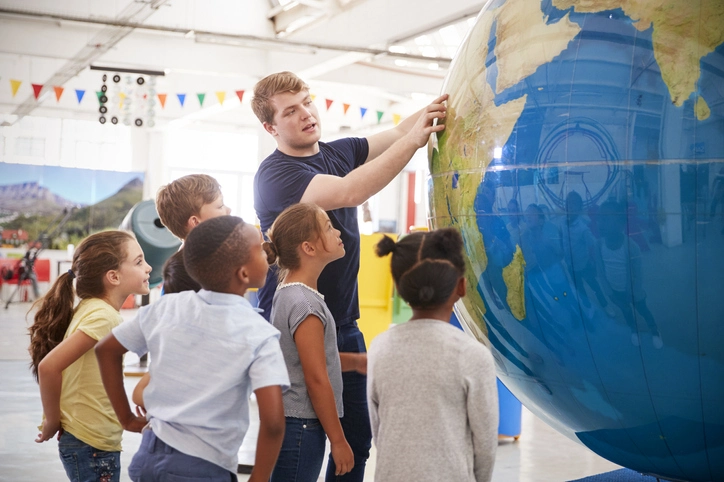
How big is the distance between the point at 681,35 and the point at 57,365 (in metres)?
1.82

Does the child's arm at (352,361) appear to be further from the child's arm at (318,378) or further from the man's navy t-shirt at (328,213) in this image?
the child's arm at (318,378)

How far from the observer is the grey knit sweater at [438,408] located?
5.97 ft

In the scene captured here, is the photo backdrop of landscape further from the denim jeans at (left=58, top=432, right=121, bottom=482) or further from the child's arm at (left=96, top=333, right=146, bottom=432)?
the child's arm at (left=96, top=333, right=146, bottom=432)

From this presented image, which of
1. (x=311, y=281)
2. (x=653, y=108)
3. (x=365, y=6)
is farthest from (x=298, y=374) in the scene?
(x=365, y=6)

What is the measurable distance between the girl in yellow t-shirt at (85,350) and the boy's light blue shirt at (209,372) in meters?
0.51

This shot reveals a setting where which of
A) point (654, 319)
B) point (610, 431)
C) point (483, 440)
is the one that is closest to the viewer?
point (483, 440)

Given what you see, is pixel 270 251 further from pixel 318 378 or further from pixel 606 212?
pixel 606 212

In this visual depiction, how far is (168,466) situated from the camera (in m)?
1.85

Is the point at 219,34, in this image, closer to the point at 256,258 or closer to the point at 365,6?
the point at 365,6

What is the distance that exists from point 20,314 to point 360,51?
22.6 feet

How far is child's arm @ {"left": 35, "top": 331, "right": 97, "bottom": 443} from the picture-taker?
2.27 metres

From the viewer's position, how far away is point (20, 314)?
1330 centimetres

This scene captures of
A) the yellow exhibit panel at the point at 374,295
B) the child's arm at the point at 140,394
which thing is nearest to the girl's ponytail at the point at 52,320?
the child's arm at the point at 140,394

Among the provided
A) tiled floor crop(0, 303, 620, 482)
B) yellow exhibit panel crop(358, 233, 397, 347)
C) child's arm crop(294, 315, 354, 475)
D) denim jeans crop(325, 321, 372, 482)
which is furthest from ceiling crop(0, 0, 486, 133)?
child's arm crop(294, 315, 354, 475)
